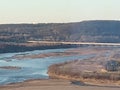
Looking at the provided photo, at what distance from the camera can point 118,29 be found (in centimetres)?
17138

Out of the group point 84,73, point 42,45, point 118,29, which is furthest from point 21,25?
point 84,73

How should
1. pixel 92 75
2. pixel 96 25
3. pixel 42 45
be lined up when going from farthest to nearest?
pixel 96 25
pixel 42 45
pixel 92 75

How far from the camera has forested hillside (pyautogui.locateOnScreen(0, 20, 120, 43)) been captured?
469 feet

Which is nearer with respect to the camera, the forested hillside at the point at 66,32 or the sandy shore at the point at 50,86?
the sandy shore at the point at 50,86

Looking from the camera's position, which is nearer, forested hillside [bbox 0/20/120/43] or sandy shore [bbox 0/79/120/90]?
sandy shore [bbox 0/79/120/90]

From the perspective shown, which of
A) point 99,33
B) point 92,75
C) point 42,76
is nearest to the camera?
point 92,75

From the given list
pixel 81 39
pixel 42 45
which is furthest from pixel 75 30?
pixel 42 45

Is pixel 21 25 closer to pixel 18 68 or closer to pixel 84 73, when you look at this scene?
pixel 18 68

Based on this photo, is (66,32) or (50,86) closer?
(50,86)

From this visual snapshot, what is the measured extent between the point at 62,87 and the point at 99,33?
114 meters

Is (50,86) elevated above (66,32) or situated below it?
below

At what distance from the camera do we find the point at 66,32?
6156 inches

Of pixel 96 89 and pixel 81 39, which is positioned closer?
pixel 96 89

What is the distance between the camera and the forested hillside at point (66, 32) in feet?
469
